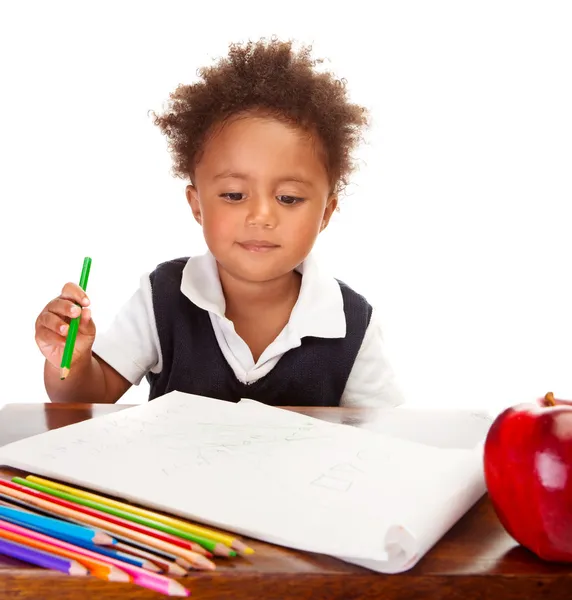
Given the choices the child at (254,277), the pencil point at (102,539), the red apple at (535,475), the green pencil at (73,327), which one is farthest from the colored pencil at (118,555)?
the child at (254,277)

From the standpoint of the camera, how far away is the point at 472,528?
450 mm

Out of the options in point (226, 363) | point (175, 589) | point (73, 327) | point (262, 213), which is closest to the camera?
point (175, 589)

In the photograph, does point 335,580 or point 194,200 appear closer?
point 335,580

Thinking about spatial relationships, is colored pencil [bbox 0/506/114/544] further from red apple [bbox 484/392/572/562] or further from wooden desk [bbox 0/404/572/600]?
red apple [bbox 484/392/572/562]

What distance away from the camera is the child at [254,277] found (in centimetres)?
88

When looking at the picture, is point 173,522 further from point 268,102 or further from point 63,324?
point 268,102

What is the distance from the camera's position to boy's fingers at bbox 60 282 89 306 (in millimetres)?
762

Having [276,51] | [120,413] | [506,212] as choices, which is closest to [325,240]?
[506,212]

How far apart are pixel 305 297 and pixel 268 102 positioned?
259 mm

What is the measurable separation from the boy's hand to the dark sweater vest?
6.0 inches

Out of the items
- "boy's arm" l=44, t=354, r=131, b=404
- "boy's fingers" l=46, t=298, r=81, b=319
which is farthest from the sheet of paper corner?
"boy's arm" l=44, t=354, r=131, b=404

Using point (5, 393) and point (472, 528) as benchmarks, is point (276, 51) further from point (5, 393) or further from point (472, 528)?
point (5, 393)

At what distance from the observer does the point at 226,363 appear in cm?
98

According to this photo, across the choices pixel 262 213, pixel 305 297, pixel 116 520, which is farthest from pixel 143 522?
pixel 305 297
